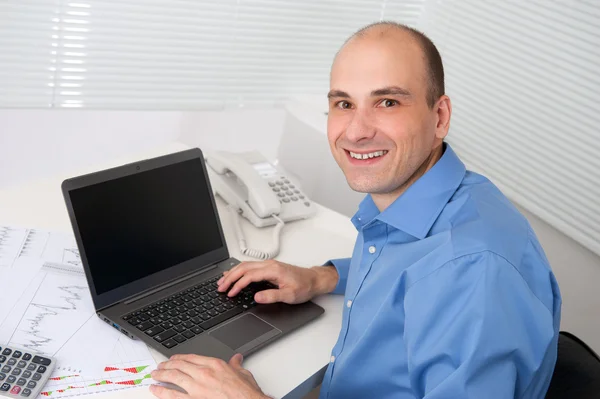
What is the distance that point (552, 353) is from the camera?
3.84 ft

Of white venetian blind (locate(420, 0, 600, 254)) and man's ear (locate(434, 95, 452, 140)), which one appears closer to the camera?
man's ear (locate(434, 95, 452, 140))

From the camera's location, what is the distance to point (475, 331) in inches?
39.0

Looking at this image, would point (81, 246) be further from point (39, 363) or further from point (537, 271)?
point (537, 271)

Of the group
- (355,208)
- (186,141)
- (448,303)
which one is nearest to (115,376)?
(448,303)

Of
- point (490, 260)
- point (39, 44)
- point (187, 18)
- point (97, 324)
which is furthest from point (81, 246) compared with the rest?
point (187, 18)

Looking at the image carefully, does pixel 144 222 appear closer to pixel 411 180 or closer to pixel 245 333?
pixel 245 333

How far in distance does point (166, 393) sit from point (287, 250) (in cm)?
68

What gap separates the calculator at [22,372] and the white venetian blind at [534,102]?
181 centimetres

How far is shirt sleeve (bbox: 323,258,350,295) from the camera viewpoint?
1.57m

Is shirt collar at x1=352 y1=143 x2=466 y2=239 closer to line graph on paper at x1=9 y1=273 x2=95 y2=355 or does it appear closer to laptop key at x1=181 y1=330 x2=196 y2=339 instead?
laptop key at x1=181 y1=330 x2=196 y2=339

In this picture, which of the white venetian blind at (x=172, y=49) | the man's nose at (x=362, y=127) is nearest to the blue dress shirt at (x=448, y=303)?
the man's nose at (x=362, y=127)

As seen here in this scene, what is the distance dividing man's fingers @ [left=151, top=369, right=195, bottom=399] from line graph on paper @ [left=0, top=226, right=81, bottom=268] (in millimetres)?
429

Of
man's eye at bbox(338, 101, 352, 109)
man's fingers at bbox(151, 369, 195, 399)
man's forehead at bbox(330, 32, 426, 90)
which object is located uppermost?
man's forehead at bbox(330, 32, 426, 90)

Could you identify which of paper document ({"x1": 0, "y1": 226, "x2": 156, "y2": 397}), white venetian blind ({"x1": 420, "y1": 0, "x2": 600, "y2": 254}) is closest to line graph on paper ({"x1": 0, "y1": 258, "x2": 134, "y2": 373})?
paper document ({"x1": 0, "y1": 226, "x2": 156, "y2": 397})
